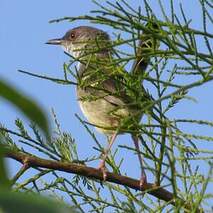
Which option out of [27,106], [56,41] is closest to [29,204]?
[27,106]

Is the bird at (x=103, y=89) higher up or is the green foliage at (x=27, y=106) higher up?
the bird at (x=103, y=89)

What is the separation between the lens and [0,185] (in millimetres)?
423

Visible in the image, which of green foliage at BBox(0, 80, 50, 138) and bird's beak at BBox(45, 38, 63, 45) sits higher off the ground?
bird's beak at BBox(45, 38, 63, 45)

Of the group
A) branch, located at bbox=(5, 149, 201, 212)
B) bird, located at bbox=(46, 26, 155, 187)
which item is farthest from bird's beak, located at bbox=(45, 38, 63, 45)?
branch, located at bbox=(5, 149, 201, 212)

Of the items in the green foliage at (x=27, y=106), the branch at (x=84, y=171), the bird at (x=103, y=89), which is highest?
the bird at (x=103, y=89)

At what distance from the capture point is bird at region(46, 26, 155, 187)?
2.80 metres

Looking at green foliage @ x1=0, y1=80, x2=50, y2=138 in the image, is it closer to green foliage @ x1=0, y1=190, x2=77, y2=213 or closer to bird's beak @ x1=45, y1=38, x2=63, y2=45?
green foliage @ x1=0, y1=190, x2=77, y2=213

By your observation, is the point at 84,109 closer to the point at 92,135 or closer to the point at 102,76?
the point at 92,135

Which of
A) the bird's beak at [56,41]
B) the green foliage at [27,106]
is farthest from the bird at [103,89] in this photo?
the green foliage at [27,106]

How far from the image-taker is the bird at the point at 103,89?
2.80 metres

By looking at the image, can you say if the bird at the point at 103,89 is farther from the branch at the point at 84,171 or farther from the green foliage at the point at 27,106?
the green foliage at the point at 27,106

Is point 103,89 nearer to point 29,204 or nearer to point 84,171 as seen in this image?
point 84,171

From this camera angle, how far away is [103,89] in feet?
9.92

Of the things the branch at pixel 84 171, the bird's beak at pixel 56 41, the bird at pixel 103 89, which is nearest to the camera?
the branch at pixel 84 171
